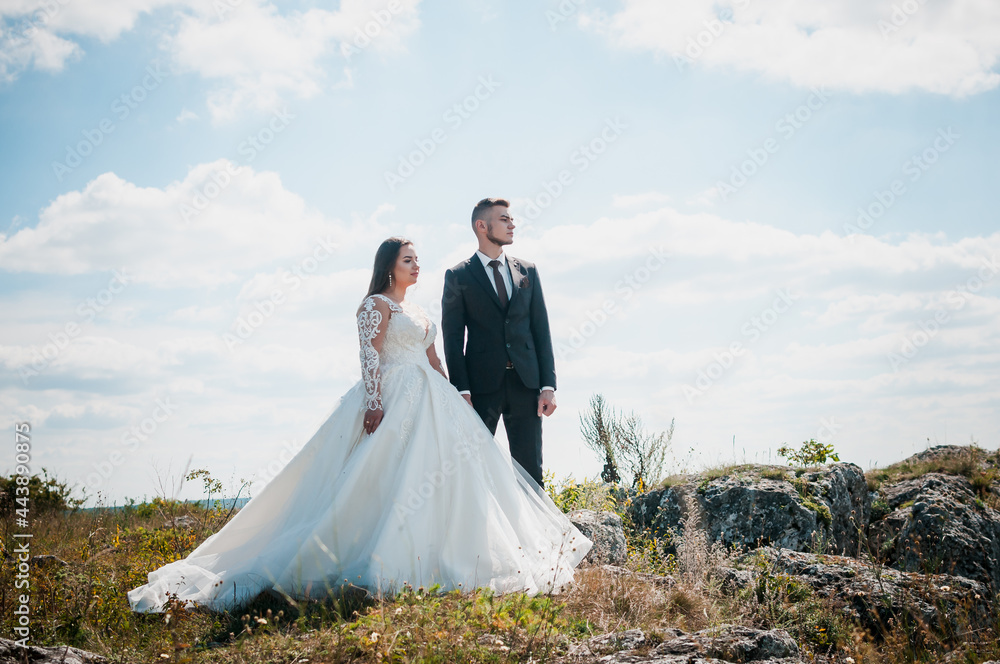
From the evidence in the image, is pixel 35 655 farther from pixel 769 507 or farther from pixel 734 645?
pixel 769 507

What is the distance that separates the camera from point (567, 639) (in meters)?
3.31

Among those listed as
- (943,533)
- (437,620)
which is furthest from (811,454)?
(437,620)

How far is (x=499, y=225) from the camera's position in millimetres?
5824

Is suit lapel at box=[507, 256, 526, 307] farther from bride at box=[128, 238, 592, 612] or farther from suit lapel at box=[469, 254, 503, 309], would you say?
bride at box=[128, 238, 592, 612]

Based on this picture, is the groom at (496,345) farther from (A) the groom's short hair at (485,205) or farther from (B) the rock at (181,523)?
(B) the rock at (181,523)

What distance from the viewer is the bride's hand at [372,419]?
16.5ft

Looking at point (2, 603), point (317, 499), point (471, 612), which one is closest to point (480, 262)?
point (317, 499)

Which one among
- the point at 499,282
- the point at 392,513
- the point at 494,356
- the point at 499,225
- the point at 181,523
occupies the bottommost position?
the point at 181,523

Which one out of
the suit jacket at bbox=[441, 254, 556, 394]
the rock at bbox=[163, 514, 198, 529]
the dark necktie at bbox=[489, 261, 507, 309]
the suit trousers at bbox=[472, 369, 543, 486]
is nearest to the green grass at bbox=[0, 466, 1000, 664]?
the rock at bbox=[163, 514, 198, 529]

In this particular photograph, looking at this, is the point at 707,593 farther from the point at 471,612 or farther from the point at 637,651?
the point at 471,612

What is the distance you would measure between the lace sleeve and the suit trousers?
98 cm

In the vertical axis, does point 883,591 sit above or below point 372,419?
below

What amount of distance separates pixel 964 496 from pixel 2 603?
10.3 meters

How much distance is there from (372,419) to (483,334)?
129 cm
